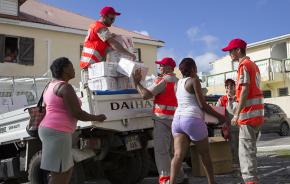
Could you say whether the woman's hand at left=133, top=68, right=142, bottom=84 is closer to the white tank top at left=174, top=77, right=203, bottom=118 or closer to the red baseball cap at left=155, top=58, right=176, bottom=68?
the red baseball cap at left=155, top=58, right=176, bottom=68

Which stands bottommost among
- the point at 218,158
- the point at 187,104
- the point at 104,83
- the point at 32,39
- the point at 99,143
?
the point at 218,158

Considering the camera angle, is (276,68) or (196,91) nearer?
(196,91)

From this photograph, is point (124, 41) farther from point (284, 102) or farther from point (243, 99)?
point (284, 102)

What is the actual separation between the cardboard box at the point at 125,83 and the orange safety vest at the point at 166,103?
0.47 m

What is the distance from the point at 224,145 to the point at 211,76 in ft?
92.5

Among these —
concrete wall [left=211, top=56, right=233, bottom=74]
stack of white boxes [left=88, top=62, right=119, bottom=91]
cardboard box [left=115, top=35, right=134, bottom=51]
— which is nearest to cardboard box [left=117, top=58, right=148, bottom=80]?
stack of white boxes [left=88, top=62, right=119, bottom=91]

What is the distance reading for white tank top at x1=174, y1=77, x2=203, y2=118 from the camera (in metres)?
5.44

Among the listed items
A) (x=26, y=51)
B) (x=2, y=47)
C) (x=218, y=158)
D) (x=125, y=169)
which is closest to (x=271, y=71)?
(x=26, y=51)

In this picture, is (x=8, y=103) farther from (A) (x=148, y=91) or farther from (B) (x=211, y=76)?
(B) (x=211, y=76)

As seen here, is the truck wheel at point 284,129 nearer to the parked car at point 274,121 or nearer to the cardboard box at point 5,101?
the parked car at point 274,121

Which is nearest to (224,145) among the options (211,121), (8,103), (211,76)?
(211,121)

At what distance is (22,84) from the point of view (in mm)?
8727

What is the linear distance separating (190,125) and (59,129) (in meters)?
1.71

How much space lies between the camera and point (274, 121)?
20516 mm
